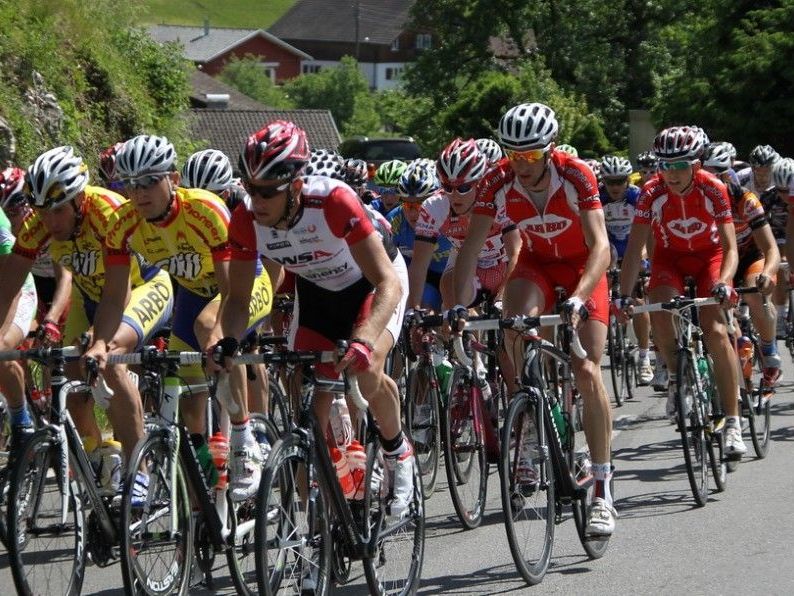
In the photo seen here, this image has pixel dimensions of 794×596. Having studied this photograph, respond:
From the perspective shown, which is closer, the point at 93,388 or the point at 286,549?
the point at 286,549

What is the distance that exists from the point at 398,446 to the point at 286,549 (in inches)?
31.0

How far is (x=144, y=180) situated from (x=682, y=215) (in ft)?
13.5

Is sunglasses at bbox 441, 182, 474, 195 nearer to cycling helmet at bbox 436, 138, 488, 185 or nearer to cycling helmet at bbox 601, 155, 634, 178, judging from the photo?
cycling helmet at bbox 436, 138, 488, 185

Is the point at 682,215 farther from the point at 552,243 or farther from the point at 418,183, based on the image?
the point at 552,243

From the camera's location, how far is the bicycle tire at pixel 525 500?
6.66 meters

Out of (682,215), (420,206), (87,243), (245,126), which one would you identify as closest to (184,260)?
(87,243)

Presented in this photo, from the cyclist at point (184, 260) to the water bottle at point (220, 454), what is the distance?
0.18 metres

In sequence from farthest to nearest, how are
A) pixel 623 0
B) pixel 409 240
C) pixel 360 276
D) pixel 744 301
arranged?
pixel 623 0 → pixel 744 301 → pixel 409 240 → pixel 360 276

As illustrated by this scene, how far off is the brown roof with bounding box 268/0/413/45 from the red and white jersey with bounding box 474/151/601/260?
132129 millimetres

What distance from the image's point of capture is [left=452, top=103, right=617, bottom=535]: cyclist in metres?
7.35

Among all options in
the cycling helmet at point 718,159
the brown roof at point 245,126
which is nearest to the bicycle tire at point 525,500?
the cycling helmet at point 718,159

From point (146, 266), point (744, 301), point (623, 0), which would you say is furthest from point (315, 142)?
point (146, 266)

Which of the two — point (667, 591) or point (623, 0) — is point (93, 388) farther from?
point (623, 0)

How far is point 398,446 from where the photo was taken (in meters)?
6.34
